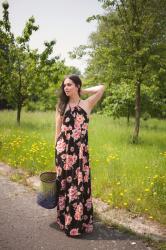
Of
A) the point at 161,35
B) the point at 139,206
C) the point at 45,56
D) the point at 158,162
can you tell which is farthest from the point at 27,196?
the point at 45,56

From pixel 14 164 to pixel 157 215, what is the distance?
4045mm

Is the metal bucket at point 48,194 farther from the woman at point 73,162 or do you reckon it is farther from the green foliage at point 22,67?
the green foliage at point 22,67

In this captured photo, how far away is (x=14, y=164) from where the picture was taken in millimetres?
8094

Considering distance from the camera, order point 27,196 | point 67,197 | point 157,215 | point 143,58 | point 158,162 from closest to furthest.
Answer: point 67,197 → point 157,215 → point 27,196 → point 158,162 → point 143,58

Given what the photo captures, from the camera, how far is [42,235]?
4.61 metres

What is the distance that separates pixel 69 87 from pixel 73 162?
40.4 inches

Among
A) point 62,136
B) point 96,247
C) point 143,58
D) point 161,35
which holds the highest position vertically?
point 161,35

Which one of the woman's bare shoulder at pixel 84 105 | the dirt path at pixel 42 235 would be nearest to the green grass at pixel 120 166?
the dirt path at pixel 42 235

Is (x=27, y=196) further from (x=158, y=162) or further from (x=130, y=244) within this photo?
(x=158, y=162)

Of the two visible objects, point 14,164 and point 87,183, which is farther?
point 14,164

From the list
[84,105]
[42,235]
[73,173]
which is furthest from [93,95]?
[42,235]

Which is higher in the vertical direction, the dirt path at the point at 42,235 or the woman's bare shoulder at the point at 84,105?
the woman's bare shoulder at the point at 84,105

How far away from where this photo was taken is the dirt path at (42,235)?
433cm

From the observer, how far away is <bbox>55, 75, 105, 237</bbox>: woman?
4.66 m
